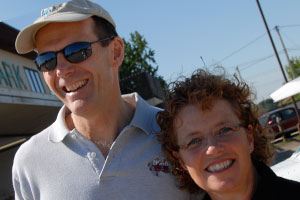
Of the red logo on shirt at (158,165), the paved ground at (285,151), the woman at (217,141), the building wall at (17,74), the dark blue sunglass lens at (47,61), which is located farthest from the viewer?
the paved ground at (285,151)

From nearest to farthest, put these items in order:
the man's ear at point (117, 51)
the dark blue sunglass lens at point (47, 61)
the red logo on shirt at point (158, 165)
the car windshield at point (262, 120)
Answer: the red logo on shirt at point (158, 165)
the dark blue sunglass lens at point (47, 61)
the car windshield at point (262, 120)
the man's ear at point (117, 51)

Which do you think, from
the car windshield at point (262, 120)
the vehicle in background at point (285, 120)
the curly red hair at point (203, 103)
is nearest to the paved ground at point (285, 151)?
the vehicle in background at point (285, 120)

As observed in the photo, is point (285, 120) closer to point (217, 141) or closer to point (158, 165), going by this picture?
point (158, 165)

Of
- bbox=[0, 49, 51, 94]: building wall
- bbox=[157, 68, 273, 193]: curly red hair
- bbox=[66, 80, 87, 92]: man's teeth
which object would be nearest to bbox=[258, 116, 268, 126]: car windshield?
bbox=[157, 68, 273, 193]: curly red hair

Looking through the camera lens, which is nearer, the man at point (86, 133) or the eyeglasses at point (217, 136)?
the eyeglasses at point (217, 136)

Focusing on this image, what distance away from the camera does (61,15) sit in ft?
7.11

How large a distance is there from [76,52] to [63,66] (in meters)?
0.13

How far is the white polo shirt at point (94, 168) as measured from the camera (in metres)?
2.02

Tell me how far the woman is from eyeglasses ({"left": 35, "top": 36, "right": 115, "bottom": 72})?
60cm

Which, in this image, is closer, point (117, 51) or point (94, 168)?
point (94, 168)

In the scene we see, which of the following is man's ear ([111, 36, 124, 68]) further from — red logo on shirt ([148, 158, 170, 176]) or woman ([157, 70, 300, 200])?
red logo on shirt ([148, 158, 170, 176])

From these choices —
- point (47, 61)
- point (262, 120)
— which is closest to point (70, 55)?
point (47, 61)

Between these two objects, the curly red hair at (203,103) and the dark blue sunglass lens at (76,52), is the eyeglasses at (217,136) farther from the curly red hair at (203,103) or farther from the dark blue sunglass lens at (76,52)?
the dark blue sunglass lens at (76,52)

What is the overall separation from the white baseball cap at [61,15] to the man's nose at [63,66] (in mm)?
223
